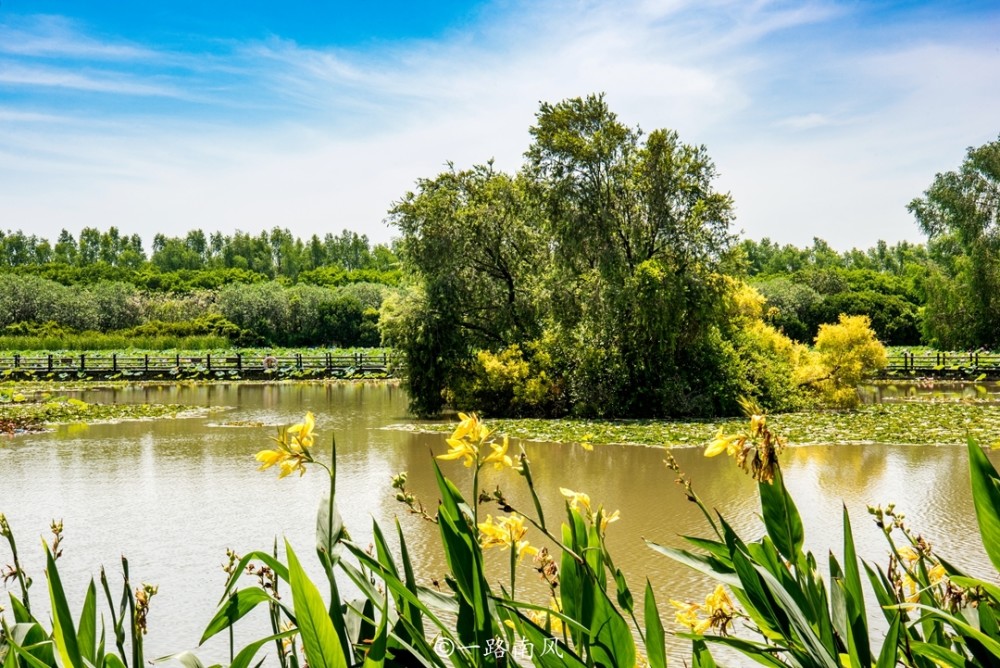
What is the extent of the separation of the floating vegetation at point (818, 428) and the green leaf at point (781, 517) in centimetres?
1167

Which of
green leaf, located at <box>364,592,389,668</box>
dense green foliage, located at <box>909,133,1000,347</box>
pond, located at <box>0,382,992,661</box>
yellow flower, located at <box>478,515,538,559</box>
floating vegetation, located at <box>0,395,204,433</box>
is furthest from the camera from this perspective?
dense green foliage, located at <box>909,133,1000,347</box>

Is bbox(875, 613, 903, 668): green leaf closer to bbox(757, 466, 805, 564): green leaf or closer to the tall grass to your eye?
bbox(757, 466, 805, 564): green leaf

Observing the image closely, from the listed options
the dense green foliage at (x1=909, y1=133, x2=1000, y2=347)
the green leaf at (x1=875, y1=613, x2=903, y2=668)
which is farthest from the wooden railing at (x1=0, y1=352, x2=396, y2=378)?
the green leaf at (x1=875, y1=613, x2=903, y2=668)

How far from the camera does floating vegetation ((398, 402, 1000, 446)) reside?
46.3 ft

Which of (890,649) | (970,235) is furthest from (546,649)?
(970,235)

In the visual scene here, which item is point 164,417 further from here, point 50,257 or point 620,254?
point 50,257

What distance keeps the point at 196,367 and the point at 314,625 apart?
35653 millimetres

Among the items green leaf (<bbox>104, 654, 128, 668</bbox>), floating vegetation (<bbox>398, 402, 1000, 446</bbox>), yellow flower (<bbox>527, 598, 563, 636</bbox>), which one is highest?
green leaf (<bbox>104, 654, 128, 668</bbox>)

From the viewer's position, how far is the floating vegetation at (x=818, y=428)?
14117 mm

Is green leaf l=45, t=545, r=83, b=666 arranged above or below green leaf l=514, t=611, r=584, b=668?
above

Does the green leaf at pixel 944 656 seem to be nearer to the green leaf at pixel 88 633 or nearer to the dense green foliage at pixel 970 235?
the green leaf at pixel 88 633

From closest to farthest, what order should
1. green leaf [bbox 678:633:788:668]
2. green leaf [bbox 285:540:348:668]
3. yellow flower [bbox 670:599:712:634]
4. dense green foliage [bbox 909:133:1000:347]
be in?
green leaf [bbox 285:540:348:668], green leaf [bbox 678:633:788:668], yellow flower [bbox 670:599:712:634], dense green foliage [bbox 909:133:1000:347]

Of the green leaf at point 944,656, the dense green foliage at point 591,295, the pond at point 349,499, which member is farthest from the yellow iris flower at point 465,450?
the dense green foliage at point 591,295

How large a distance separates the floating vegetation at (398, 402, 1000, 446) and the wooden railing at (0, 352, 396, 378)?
17893mm
